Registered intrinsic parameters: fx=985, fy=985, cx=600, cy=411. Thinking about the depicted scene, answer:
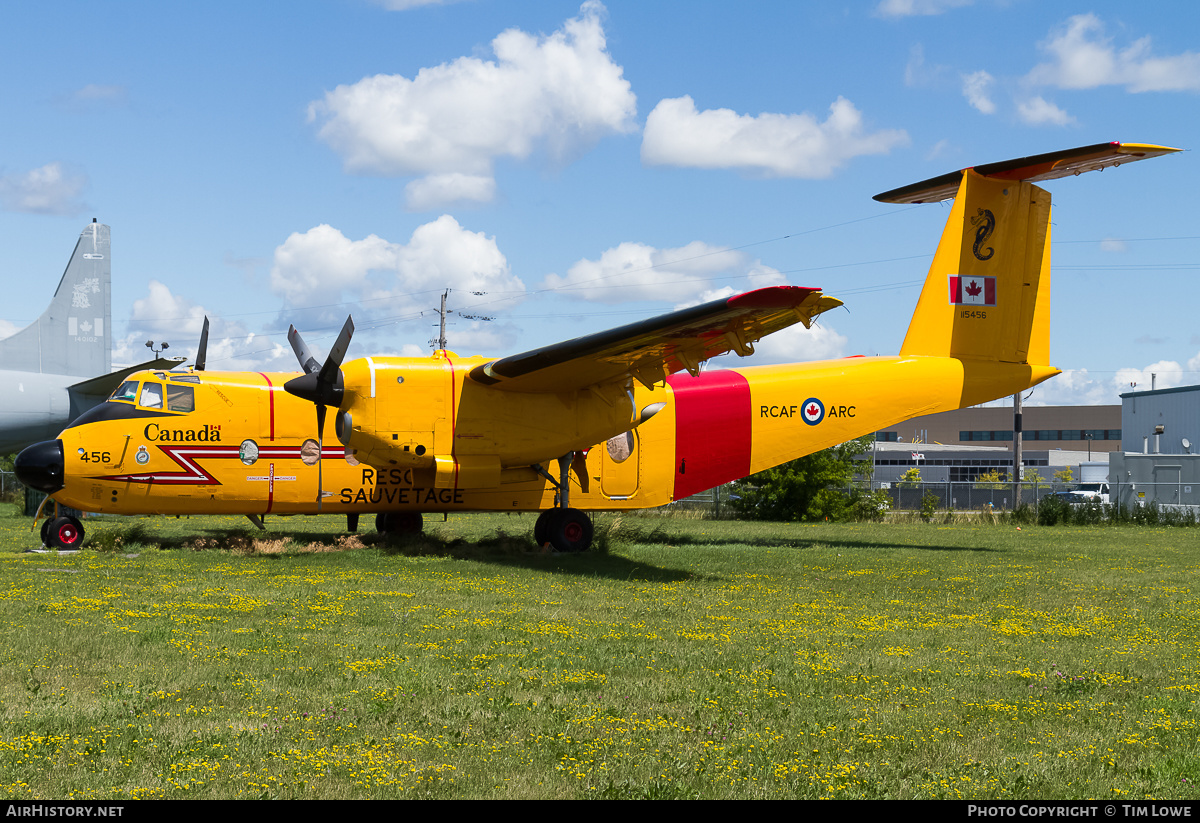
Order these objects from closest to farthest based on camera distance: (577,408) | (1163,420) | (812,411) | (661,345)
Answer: (661,345) → (577,408) → (812,411) → (1163,420)

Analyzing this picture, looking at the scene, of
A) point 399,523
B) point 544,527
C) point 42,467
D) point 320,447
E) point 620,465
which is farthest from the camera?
point 399,523

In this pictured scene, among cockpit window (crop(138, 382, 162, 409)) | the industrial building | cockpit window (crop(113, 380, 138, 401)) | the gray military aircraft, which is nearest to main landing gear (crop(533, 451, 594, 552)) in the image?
cockpit window (crop(138, 382, 162, 409))

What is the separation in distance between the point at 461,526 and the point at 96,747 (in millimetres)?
21032

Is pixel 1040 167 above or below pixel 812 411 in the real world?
above

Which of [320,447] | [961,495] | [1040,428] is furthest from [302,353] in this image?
[1040,428]

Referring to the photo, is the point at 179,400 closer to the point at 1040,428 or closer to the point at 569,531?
the point at 569,531

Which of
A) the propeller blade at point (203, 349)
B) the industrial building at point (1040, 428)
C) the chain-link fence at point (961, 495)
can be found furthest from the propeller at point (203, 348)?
the industrial building at point (1040, 428)

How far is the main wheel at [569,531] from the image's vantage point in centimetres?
1842

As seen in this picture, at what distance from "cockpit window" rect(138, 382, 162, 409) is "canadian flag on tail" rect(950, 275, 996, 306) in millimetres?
15584

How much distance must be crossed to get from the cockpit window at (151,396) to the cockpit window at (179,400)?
0.15 metres

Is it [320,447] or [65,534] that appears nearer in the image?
[65,534]

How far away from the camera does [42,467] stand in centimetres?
1656

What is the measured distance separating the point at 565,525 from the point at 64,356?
21509 millimetres

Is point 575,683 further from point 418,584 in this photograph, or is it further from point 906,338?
point 906,338
